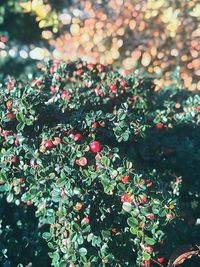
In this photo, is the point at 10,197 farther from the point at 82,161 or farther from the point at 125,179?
the point at 125,179

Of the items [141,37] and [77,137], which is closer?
[77,137]

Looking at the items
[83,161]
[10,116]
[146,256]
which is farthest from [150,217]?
[10,116]

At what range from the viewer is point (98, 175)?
2439 millimetres

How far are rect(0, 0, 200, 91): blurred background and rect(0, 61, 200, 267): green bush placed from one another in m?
1.59

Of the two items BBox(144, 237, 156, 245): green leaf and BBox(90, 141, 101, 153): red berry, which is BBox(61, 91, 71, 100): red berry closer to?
BBox(90, 141, 101, 153): red berry

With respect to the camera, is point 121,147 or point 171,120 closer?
point 121,147

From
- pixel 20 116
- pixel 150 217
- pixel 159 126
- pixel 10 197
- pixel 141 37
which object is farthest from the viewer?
pixel 141 37

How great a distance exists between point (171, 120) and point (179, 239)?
893mm

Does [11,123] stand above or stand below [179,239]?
above

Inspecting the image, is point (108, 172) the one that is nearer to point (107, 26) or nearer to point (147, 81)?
point (147, 81)

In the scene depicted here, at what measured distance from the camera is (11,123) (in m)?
2.79

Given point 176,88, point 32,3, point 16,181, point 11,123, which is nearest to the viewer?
point 16,181

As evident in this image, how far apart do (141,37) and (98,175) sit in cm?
301

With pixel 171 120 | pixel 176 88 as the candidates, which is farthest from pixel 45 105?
pixel 176 88
